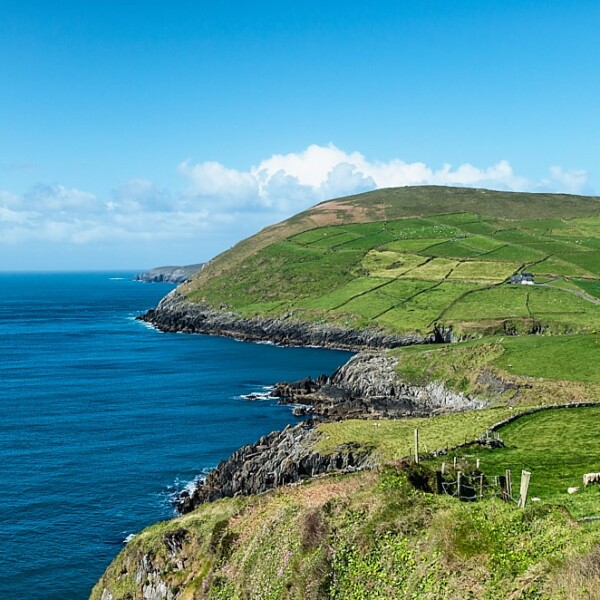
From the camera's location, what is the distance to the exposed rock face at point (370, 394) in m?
94.8

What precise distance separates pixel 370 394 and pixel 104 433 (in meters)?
43.2

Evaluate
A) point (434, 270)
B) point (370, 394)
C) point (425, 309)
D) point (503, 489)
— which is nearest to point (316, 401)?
point (370, 394)

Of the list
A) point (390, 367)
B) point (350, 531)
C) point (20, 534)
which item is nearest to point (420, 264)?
point (390, 367)

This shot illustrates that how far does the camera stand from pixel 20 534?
5753cm

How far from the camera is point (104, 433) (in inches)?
3489

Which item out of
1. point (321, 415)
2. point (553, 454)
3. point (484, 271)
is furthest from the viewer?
point (484, 271)

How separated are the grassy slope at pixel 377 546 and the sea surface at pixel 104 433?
57.6 feet

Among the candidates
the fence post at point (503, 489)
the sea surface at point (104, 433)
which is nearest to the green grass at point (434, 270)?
the sea surface at point (104, 433)

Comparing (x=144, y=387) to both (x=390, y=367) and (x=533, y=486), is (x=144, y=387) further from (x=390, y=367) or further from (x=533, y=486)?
(x=533, y=486)

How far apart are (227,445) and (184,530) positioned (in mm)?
47386

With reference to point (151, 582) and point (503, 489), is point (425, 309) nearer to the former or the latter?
point (503, 489)

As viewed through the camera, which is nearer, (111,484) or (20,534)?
(20,534)

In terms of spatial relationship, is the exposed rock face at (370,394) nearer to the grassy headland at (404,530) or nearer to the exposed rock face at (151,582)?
the grassy headland at (404,530)

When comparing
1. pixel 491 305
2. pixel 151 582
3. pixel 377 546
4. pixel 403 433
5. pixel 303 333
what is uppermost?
pixel 491 305
